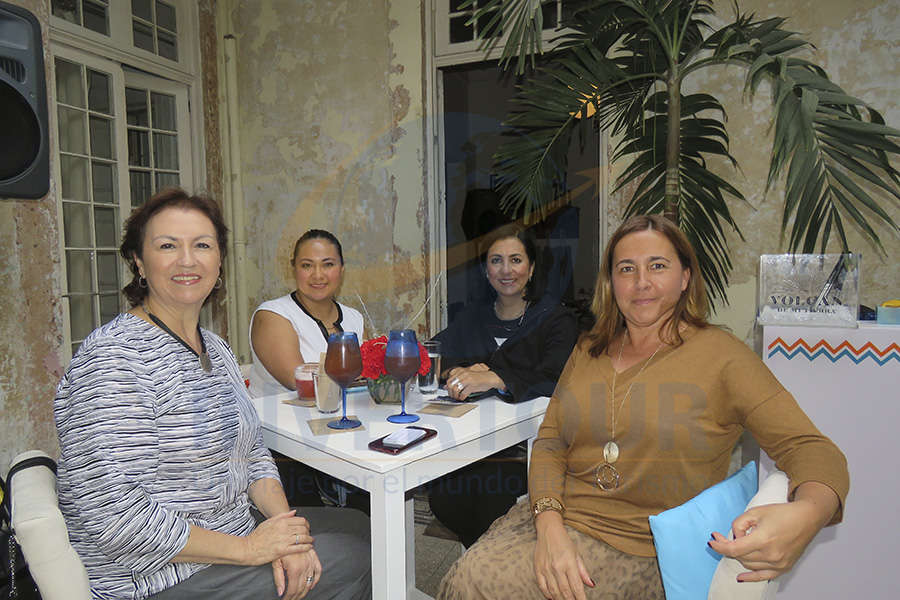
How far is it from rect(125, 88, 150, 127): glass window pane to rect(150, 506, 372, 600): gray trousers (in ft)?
10.3

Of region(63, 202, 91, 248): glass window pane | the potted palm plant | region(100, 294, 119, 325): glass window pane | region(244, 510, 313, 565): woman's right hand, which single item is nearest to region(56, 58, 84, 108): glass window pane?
region(63, 202, 91, 248): glass window pane

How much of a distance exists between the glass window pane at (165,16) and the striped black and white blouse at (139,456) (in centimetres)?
337

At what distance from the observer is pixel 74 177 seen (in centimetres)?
332

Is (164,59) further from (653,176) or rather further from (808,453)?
(808,453)

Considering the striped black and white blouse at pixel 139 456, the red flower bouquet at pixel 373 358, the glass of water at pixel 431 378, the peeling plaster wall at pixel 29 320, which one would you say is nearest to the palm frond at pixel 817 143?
the glass of water at pixel 431 378

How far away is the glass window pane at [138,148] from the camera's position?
11.9 feet

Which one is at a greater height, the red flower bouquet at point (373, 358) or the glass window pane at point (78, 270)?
the glass window pane at point (78, 270)

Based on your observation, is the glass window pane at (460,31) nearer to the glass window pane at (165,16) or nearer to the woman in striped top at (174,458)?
the glass window pane at (165,16)

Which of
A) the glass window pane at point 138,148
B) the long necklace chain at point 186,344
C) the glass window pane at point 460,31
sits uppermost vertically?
the glass window pane at point 460,31

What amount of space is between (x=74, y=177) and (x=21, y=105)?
200 cm

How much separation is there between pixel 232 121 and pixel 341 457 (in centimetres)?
344

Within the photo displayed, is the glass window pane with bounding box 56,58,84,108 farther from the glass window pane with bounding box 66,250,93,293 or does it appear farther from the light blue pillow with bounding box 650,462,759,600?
the light blue pillow with bounding box 650,462,759,600

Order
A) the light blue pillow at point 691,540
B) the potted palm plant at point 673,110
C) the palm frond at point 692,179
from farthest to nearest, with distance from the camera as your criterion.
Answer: the palm frond at point 692,179, the potted palm plant at point 673,110, the light blue pillow at point 691,540

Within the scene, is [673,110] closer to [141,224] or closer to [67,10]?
[141,224]
